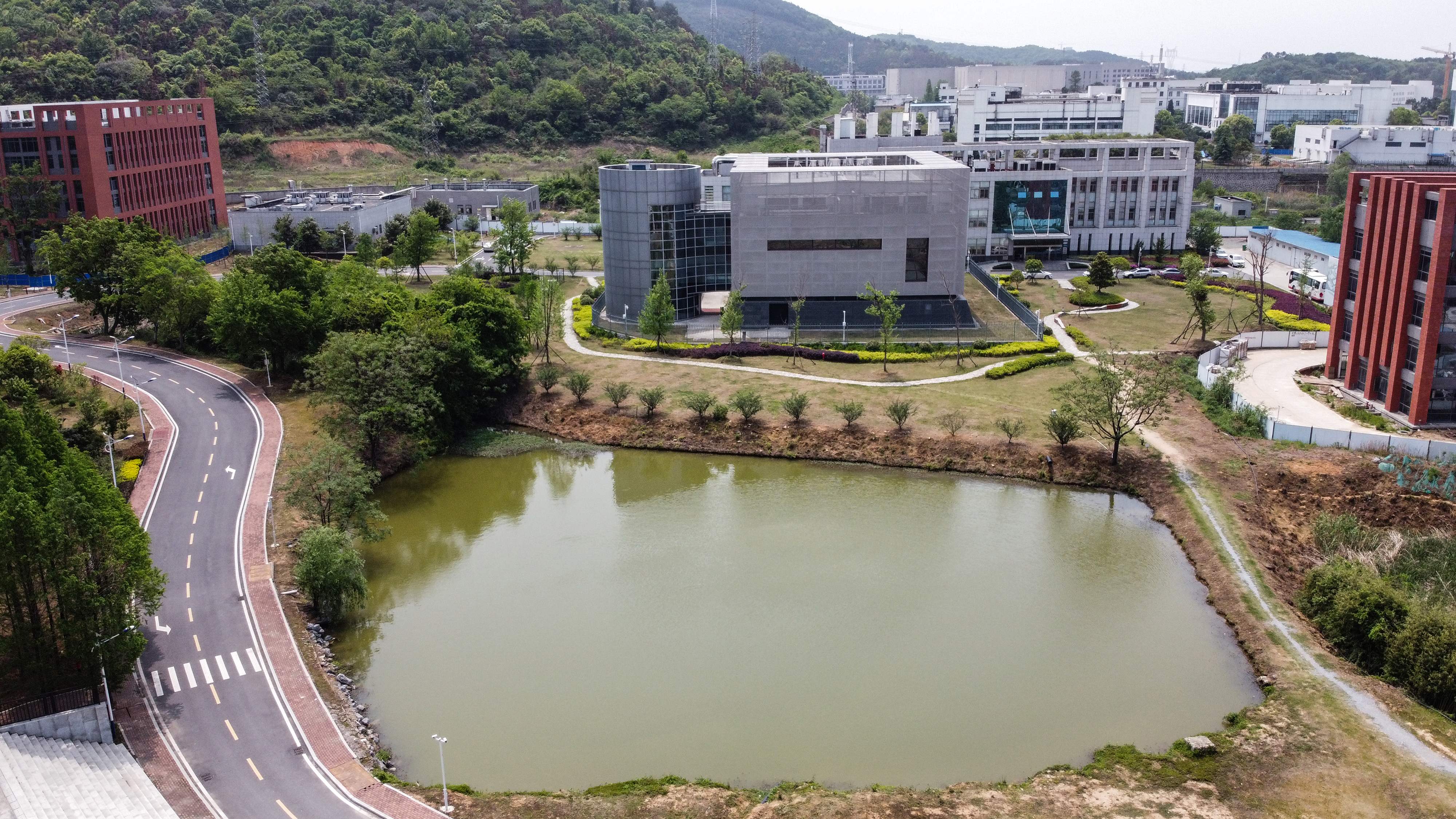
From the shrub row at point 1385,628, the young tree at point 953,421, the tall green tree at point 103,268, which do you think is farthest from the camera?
the tall green tree at point 103,268

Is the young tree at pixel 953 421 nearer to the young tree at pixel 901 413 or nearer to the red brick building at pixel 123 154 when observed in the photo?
the young tree at pixel 901 413

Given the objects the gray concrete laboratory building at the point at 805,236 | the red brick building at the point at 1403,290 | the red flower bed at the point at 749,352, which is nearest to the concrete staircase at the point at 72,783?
the red flower bed at the point at 749,352

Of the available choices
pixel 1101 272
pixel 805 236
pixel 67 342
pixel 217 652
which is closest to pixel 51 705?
pixel 217 652

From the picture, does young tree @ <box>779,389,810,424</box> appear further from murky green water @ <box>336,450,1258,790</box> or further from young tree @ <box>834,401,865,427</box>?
murky green water @ <box>336,450,1258,790</box>

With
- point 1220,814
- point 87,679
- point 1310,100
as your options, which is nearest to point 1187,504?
point 1220,814

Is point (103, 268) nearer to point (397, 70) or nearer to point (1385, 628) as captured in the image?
point (1385, 628)

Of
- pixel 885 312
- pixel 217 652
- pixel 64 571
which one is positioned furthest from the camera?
pixel 885 312
